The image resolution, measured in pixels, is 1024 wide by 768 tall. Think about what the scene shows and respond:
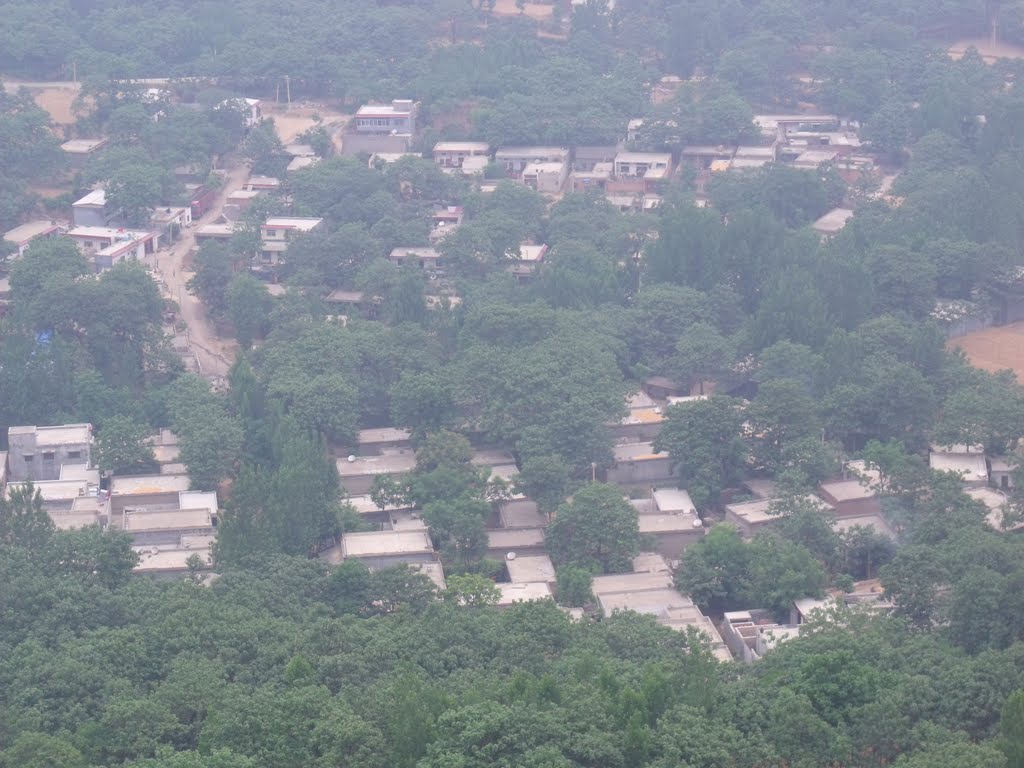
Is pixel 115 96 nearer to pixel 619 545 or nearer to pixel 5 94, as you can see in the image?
pixel 5 94

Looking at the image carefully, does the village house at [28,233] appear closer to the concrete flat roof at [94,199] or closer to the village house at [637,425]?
the concrete flat roof at [94,199]

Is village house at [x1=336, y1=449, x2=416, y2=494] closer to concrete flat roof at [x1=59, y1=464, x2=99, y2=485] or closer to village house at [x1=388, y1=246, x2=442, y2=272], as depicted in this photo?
concrete flat roof at [x1=59, y1=464, x2=99, y2=485]

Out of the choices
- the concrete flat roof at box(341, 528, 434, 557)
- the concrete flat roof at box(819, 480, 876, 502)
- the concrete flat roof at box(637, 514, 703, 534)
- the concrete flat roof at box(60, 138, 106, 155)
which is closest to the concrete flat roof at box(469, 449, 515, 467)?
the concrete flat roof at box(341, 528, 434, 557)

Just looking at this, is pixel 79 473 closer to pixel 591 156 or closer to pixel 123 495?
pixel 123 495

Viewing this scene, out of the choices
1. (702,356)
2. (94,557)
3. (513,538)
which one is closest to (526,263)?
(702,356)

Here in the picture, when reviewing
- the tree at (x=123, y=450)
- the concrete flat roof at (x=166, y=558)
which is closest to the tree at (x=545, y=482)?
the concrete flat roof at (x=166, y=558)

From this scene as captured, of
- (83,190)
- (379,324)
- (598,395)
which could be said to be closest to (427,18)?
(83,190)

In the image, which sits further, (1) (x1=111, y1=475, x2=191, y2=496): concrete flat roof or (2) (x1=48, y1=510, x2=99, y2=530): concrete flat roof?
(1) (x1=111, y1=475, x2=191, y2=496): concrete flat roof
